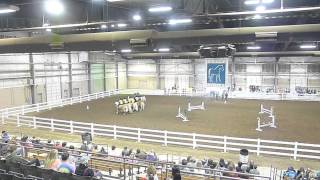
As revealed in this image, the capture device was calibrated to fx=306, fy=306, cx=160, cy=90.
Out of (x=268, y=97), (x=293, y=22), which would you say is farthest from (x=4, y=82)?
(x=268, y=97)

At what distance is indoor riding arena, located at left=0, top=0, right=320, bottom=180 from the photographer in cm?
956

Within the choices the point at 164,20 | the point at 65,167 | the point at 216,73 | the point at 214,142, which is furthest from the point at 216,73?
the point at 65,167

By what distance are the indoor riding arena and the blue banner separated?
79 millimetres

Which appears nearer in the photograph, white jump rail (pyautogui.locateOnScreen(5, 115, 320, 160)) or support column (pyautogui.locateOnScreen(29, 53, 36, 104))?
white jump rail (pyautogui.locateOnScreen(5, 115, 320, 160))

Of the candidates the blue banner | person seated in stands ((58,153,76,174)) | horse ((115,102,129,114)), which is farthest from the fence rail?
person seated in stands ((58,153,76,174))

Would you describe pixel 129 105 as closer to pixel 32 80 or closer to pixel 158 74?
pixel 32 80

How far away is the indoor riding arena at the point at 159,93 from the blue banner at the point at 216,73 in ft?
0.26

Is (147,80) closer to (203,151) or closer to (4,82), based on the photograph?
(4,82)

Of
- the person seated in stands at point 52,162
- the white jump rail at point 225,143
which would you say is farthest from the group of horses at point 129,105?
the person seated in stands at point 52,162

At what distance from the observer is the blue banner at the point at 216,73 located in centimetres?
2198

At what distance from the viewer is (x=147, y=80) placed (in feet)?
152

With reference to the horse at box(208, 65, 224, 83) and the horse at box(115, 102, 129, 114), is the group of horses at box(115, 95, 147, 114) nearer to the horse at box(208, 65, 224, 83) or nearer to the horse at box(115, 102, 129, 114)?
the horse at box(115, 102, 129, 114)

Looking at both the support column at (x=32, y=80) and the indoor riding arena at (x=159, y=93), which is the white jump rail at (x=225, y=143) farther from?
the support column at (x=32, y=80)

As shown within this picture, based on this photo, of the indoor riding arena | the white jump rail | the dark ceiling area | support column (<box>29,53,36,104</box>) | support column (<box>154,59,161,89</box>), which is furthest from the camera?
support column (<box>154,59,161,89</box>)
